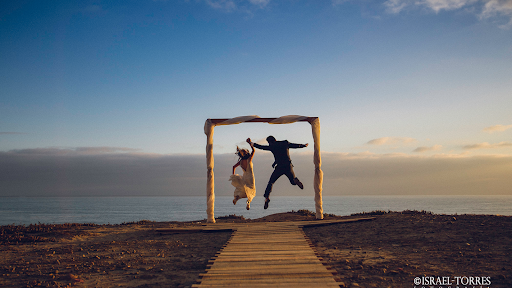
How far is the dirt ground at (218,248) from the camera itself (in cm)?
637

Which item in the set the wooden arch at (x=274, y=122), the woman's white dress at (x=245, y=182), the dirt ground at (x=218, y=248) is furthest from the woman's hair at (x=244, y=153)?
the dirt ground at (x=218, y=248)

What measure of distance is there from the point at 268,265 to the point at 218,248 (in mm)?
3348

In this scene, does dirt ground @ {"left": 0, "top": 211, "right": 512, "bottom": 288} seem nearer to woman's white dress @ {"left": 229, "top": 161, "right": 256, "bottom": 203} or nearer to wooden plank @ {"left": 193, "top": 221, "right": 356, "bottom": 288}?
wooden plank @ {"left": 193, "top": 221, "right": 356, "bottom": 288}

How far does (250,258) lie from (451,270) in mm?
4350

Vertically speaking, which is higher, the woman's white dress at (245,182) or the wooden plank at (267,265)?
A: the woman's white dress at (245,182)

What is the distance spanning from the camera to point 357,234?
10562 mm

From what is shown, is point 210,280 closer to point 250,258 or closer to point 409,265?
point 250,258

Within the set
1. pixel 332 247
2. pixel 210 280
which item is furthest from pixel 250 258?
pixel 332 247

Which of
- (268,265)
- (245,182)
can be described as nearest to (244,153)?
(245,182)

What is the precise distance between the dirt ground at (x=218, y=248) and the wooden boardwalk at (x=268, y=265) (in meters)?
0.55

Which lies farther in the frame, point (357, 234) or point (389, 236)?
point (357, 234)

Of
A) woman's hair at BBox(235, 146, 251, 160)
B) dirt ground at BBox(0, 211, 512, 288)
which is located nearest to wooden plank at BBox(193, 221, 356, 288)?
dirt ground at BBox(0, 211, 512, 288)

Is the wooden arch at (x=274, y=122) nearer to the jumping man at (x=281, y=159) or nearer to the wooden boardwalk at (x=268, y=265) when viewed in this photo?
the jumping man at (x=281, y=159)

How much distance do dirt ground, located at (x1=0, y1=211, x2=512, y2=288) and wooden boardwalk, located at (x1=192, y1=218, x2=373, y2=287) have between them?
55cm
